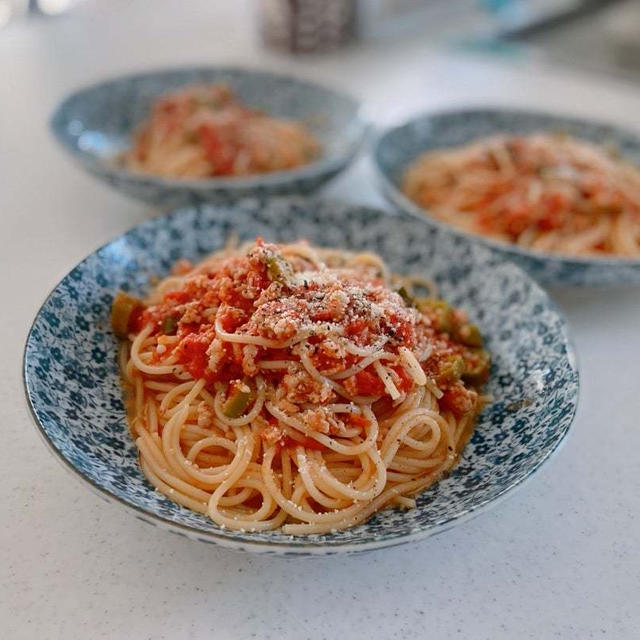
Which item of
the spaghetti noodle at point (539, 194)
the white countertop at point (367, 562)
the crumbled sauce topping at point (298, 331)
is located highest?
the crumbled sauce topping at point (298, 331)

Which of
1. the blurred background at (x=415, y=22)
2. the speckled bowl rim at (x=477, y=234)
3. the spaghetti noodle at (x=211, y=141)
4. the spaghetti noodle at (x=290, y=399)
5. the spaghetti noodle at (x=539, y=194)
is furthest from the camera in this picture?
the blurred background at (x=415, y=22)

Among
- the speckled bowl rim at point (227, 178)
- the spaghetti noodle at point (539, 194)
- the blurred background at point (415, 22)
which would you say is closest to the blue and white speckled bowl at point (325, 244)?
the speckled bowl rim at point (227, 178)

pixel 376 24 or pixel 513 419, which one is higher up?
pixel 376 24

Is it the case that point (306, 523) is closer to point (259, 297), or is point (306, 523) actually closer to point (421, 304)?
point (259, 297)

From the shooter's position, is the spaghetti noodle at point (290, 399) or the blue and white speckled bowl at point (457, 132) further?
the blue and white speckled bowl at point (457, 132)

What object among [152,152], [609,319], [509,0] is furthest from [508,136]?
[509,0]

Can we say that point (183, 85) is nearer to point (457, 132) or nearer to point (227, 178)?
point (227, 178)

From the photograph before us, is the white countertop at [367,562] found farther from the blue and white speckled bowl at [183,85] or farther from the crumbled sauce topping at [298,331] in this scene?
the blue and white speckled bowl at [183,85]

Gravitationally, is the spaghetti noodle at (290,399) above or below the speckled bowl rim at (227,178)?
below
